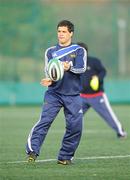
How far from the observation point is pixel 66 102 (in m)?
11.3

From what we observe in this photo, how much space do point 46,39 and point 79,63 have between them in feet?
62.3

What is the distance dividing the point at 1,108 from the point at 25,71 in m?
2.47

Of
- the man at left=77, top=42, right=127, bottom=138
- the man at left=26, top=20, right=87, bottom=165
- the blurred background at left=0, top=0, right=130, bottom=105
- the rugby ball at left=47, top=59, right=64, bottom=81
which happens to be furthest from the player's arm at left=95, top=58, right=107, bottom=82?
the blurred background at left=0, top=0, right=130, bottom=105

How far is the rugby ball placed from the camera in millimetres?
10906

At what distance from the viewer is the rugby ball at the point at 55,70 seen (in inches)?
429

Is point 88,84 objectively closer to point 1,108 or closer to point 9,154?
point 9,154

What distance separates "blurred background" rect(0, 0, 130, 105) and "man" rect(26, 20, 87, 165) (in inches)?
722

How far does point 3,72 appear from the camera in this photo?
98.0 feet

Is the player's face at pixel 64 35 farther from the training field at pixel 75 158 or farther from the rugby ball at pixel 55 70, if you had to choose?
the training field at pixel 75 158

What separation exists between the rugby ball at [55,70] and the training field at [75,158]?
124 centimetres

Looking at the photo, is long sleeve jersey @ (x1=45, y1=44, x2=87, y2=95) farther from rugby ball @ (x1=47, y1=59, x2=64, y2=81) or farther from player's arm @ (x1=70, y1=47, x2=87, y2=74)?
rugby ball @ (x1=47, y1=59, x2=64, y2=81)

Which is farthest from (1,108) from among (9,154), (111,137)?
(9,154)

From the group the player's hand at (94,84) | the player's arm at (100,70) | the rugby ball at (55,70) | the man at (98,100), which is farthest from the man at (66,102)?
the player's arm at (100,70)

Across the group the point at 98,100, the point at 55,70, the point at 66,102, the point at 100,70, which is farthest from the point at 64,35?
the point at 100,70
